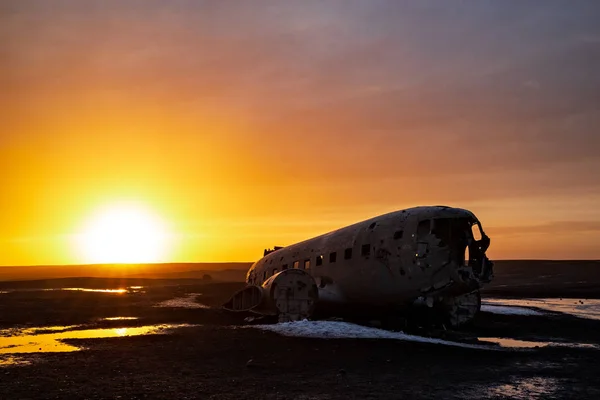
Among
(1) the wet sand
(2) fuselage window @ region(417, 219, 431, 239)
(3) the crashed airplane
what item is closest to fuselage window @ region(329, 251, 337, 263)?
(3) the crashed airplane

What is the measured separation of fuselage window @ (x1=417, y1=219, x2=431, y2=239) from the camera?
2139 centimetres

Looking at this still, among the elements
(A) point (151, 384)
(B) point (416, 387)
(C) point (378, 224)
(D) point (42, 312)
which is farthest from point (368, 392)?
(D) point (42, 312)

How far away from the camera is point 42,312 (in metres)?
34.0

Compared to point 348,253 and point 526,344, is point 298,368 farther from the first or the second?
point 526,344

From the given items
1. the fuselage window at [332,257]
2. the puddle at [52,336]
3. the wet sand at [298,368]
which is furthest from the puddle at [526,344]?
the puddle at [52,336]

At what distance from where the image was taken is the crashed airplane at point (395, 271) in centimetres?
2097

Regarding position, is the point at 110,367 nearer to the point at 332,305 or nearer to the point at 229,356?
the point at 229,356

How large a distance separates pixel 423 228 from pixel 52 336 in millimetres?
16677

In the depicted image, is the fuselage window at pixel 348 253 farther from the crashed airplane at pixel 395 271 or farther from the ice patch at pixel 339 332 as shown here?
the ice patch at pixel 339 332

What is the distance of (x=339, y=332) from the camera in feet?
69.6

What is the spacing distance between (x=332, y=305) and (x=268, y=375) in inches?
455

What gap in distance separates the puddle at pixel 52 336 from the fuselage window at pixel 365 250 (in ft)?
31.7

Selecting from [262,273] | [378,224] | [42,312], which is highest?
[378,224]

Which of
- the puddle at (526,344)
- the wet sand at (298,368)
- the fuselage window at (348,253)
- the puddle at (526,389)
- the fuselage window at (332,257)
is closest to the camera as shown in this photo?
the puddle at (526,389)
